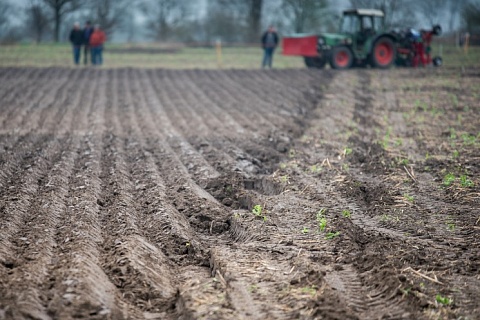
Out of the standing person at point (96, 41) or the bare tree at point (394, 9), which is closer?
the standing person at point (96, 41)

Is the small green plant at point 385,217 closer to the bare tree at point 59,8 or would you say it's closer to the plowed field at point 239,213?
the plowed field at point 239,213

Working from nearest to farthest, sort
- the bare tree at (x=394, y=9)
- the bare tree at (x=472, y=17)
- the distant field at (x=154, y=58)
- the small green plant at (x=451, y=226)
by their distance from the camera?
the small green plant at (x=451, y=226) → the distant field at (x=154, y=58) → the bare tree at (x=472, y=17) → the bare tree at (x=394, y=9)

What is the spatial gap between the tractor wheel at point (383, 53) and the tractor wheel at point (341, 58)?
0.88 m

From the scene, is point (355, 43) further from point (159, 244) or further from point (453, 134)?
point (159, 244)

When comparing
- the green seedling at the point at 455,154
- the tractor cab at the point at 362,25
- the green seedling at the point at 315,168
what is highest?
the tractor cab at the point at 362,25

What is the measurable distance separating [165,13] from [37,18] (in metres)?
12.4

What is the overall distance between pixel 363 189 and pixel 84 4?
45.4m

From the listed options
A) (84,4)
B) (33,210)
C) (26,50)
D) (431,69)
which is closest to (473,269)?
(33,210)

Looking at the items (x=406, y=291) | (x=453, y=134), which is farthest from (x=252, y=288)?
(x=453, y=134)

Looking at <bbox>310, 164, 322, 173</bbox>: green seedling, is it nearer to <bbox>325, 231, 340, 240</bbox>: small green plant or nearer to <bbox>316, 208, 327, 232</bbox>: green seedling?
<bbox>316, 208, 327, 232</bbox>: green seedling

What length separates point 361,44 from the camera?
2195cm

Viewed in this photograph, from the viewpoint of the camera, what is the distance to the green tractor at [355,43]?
21.6 m

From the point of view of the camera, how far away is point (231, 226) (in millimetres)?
6117

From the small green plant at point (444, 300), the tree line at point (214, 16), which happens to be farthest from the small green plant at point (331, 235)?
the tree line at point (214, 16)
